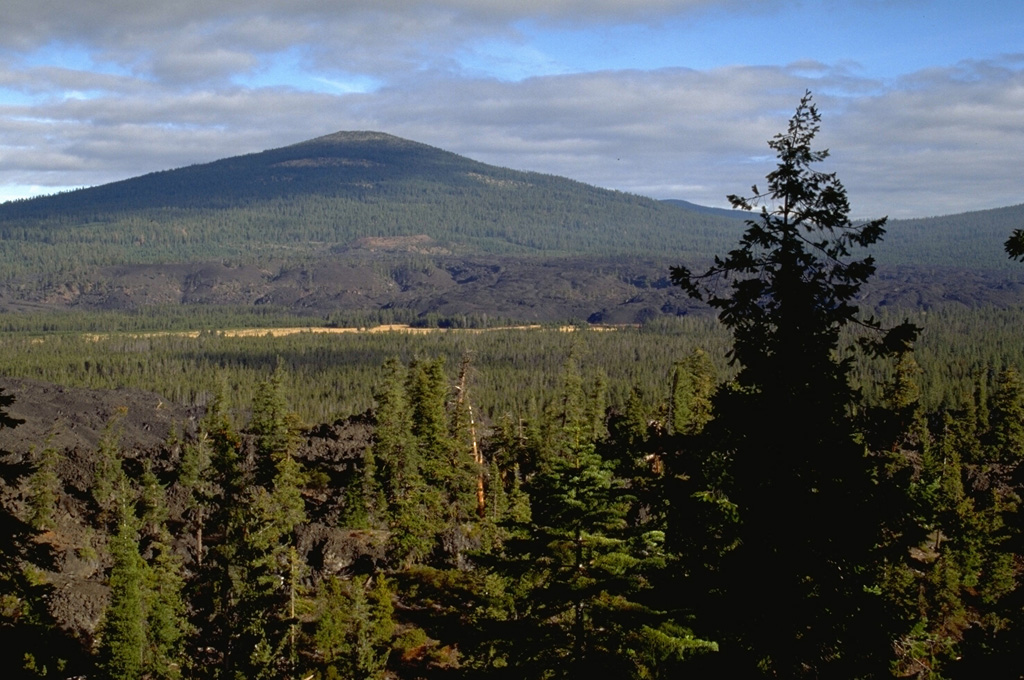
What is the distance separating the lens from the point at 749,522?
37.2 ft

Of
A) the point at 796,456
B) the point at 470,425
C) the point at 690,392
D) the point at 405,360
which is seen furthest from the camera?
the point at 405,360

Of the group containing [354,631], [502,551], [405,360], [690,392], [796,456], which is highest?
[796,456]

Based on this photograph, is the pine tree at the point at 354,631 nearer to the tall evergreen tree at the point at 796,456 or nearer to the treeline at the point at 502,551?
the treeline at the point at 502,551

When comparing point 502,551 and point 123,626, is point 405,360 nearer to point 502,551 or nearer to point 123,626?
point 123,626

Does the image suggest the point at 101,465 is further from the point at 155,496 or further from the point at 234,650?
the point at 234,650

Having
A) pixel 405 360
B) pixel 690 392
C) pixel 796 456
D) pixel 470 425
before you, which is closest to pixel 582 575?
pixel 796 456

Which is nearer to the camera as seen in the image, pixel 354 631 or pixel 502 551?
pixel 502 551

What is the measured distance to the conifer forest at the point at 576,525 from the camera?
11094 mm

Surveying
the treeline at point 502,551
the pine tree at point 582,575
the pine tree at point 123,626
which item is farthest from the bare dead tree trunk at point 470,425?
the pine tree at point 582,575

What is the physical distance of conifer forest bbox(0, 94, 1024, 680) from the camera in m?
11.1

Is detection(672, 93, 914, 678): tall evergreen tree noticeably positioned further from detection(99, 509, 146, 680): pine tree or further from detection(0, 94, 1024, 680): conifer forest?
detection(99, 509, 146, 680): pine tree

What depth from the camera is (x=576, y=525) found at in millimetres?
17312

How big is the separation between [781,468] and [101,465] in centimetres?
5217

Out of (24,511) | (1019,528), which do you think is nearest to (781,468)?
(1019,528)
